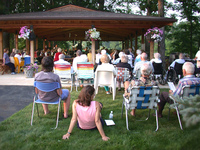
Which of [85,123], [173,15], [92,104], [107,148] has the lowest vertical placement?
[107,148]

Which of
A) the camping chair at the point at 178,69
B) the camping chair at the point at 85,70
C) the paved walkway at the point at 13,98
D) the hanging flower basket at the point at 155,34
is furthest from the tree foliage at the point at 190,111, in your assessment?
the hanging flower basket at the point at 155,34

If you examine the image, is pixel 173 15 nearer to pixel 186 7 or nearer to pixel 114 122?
pixel 186 7

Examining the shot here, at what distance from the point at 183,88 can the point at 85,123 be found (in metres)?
1.71

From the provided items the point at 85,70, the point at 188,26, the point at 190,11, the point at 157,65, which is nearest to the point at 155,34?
the point at 157,65

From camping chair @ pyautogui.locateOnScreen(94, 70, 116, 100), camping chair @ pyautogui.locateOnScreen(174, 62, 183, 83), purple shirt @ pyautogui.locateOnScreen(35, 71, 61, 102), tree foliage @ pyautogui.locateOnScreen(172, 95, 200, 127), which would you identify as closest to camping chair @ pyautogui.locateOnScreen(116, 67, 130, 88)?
camping chair @ pyautogui.locateOnScreen(94, 70, 116, 100)

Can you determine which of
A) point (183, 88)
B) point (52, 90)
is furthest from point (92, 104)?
point (183, 88)

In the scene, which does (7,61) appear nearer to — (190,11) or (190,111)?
(190,111)

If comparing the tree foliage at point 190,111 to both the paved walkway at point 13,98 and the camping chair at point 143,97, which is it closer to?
the camping chair at point 143,97

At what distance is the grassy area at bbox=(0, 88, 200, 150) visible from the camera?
3.12 meters

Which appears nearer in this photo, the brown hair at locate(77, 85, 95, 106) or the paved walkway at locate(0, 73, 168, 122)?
the brown hair at locate(77, 85, 95, 106)

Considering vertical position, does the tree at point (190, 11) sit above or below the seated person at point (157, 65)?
above

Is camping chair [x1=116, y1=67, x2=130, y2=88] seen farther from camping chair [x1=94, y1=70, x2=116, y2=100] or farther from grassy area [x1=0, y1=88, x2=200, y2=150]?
grassy area [x1=0, y1=88, x2=200, y2=150]

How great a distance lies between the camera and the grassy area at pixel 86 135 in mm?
3119

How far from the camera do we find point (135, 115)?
4582 millimetres
